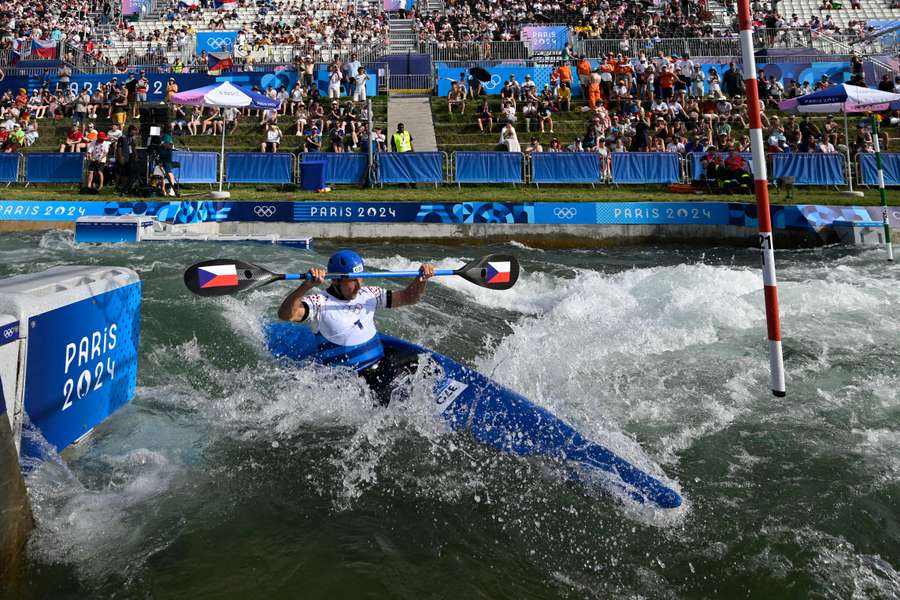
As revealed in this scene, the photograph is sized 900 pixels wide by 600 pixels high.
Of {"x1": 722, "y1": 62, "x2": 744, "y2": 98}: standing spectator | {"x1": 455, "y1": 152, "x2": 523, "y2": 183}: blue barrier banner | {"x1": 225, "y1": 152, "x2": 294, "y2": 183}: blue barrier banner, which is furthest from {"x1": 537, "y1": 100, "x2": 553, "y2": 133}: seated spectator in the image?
{"x1": 225, "y1": 152, "x2": 294, "y2": 183}: blue barrier banner

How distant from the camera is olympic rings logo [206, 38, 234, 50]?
2580 cm

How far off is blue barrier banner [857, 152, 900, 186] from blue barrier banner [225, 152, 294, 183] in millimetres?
14242

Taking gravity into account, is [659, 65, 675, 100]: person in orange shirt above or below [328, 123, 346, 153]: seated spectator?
above

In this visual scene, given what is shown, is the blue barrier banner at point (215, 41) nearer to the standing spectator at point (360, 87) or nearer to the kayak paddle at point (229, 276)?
the standing spectator at point (360, 87)

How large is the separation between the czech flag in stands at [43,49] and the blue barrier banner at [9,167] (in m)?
10.5

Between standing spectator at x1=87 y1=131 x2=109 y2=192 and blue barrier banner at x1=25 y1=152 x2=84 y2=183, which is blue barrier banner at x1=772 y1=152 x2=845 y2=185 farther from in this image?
blue barrier banner at x1=25 y1=152 x2=84 y2=183

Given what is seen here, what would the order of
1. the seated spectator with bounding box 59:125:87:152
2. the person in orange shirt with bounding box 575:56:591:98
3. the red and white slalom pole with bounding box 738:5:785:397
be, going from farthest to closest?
the person in orange shirt with bounding box 575:56:591:98, the seated spectator with bounding box 59:125:87:152, the red and white slalom pole with bounding box 738:5:785:397

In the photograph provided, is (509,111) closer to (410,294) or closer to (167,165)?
(167,165)

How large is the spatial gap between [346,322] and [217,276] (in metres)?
1.05

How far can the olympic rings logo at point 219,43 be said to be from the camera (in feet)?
84.6

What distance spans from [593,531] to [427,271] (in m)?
2.56

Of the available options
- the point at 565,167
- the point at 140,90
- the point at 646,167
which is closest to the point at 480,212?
the point at 565,167

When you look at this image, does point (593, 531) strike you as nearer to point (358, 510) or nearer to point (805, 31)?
point (358, 510)

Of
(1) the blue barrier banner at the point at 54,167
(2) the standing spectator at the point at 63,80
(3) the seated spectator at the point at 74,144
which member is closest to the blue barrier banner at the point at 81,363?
(1) the blue barrier banner at the point at 54,167
